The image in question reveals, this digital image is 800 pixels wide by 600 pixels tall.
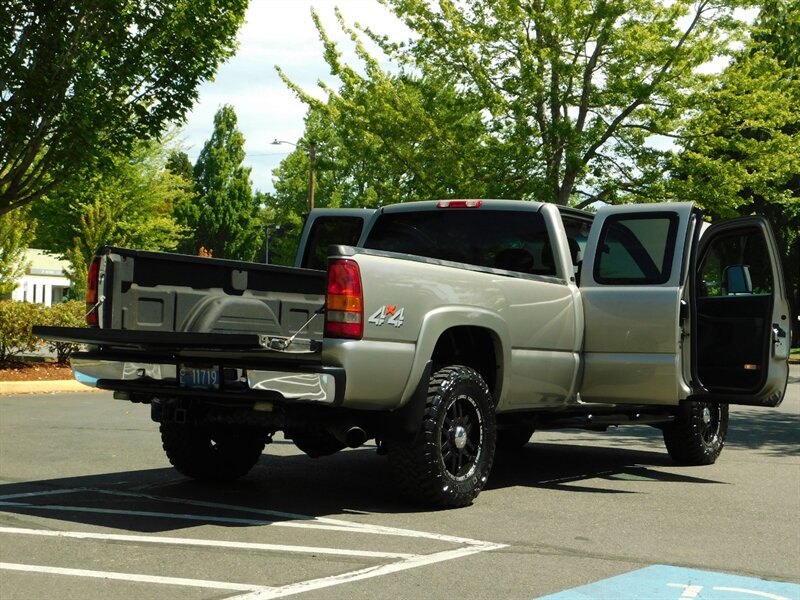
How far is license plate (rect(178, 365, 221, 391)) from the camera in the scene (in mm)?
6793

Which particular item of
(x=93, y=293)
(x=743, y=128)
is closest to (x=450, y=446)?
(x=93, y=293)

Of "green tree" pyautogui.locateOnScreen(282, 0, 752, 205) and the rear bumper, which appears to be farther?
"green tree" pyautogui.locateOnScreen(282, 0, 752, 205)

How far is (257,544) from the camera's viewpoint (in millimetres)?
6016

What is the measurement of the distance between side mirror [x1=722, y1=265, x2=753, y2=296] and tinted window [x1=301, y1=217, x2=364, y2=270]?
3.22 meters

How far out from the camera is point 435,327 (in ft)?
23.5

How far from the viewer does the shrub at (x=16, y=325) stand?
19.5 m

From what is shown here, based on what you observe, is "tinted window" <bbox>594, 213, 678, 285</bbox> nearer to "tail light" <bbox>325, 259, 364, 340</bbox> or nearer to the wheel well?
the wheel well

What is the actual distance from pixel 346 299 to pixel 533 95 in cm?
1562

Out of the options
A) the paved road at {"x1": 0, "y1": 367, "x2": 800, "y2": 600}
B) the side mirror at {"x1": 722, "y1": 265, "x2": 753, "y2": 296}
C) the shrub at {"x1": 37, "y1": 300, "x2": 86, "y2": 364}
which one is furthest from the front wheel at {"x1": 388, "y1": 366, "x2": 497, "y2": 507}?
the shrub at {"x1": 37, "y1": 300, "x2": 86, "y2": 364}

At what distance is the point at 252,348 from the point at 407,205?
3.29m

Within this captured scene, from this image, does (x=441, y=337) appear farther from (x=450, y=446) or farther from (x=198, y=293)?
(x=198, y=293)

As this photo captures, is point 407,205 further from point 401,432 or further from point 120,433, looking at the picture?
point 120,433

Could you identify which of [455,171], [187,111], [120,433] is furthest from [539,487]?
[455,171]

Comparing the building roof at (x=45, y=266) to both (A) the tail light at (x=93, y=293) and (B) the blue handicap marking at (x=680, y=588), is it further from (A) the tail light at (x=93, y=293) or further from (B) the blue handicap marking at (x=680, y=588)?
(B) the blue handicap marking at (x=680, y=588)
